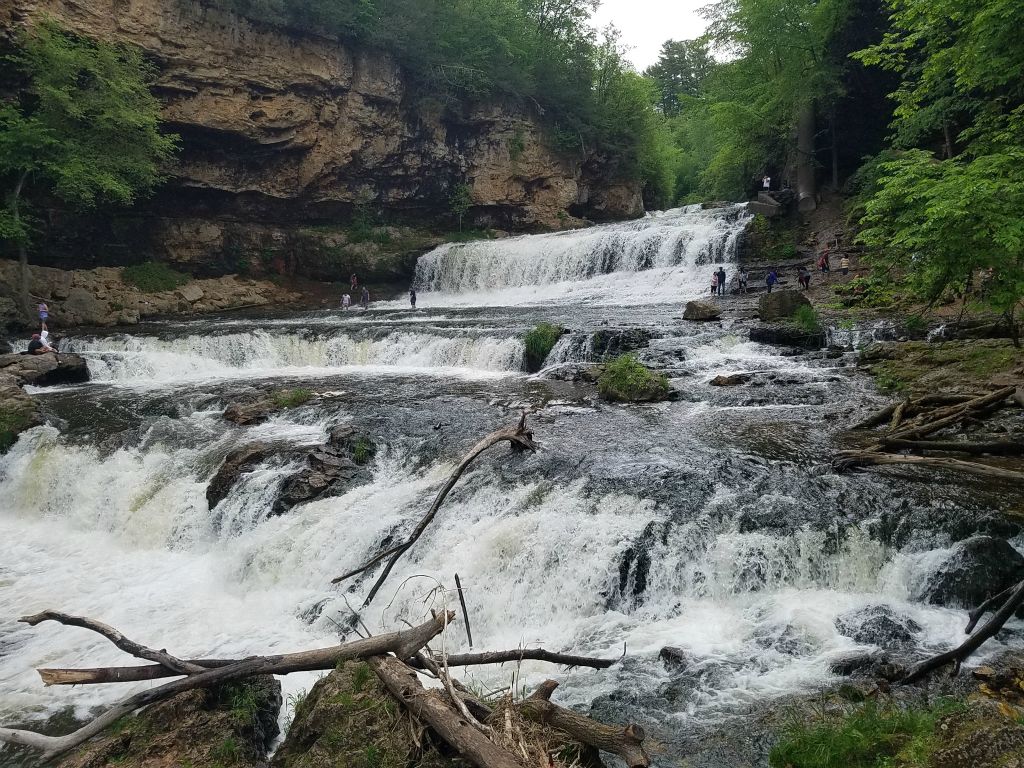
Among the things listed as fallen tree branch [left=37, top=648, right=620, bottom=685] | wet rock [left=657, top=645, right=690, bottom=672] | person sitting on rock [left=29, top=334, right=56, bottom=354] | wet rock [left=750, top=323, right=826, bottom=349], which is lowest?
wet rock [left=657, top=645, right=690, bottom=672]

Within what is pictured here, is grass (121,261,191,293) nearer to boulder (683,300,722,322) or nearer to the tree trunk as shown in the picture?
boulder (683,300,722,322)

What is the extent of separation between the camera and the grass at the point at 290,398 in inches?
495

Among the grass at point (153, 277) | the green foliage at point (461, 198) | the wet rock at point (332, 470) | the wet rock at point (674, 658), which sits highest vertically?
the green foliage at point (461, 198)

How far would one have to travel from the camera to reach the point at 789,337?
1441 cm

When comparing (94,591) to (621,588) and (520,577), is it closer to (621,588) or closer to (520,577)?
(520,577)

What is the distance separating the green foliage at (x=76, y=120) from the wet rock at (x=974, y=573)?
86.9 ft

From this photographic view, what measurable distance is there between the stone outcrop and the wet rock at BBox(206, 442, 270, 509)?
56.7 ft

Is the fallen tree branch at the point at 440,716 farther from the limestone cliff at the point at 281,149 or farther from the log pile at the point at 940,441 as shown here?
the limestone cliff at the point at 281,149

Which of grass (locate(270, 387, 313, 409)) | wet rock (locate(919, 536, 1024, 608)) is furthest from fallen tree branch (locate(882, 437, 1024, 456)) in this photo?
grass (locate(270, 387, 313, 409))

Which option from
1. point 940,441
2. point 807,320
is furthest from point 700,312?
point 940,441

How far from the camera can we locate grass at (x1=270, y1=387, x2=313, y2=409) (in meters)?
12.6

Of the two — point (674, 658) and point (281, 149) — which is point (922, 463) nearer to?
point (674, 658)

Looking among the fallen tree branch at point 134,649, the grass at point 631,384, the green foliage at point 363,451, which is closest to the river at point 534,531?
the green foliage at point 363,451

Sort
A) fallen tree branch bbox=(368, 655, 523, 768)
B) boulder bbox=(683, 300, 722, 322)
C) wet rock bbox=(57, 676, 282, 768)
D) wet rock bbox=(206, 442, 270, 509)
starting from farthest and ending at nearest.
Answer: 1. boulder bbox=(683, 300, 722, 322)
2. wet rock bbox=(206, 442, 270, 509)
3. wet rock bbox=(57, 676, 282, 768)
4. fallen tree branch bbox=(368, 655, 523, 768)
